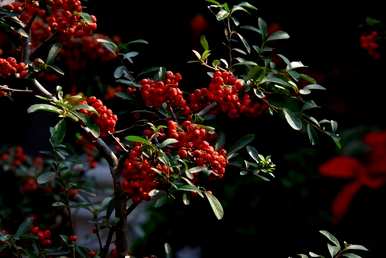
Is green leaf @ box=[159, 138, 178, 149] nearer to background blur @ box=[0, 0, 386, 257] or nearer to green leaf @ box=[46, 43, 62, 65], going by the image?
green leaf @ box=[46, 43, 62, 65]

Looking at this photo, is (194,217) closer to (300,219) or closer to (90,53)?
(300,219)

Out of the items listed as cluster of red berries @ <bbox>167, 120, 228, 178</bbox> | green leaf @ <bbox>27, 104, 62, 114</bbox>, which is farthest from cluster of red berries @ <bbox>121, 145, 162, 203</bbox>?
Answer: green leaf @ <bbox>27, 104, 62, 114</bbox>

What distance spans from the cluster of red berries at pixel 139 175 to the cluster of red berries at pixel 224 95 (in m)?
0.25

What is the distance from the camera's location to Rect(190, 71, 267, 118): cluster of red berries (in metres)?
1.80

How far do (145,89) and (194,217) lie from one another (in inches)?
56.1

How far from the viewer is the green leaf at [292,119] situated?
6.20 ft

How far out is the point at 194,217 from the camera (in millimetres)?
3137

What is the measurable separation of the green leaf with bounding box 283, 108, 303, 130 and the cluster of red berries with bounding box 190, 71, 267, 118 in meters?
0.12

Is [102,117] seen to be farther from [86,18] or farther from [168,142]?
[86,18]

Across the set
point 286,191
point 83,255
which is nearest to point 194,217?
point 286,191

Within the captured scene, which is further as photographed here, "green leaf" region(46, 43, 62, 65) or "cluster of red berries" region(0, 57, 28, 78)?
"green leaf" region(46, 43, 62, 65)

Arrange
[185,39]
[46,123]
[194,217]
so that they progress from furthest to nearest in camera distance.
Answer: [46,123]
[185,39]
[194,217]

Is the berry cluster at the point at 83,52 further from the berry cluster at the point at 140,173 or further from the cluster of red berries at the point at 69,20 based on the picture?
the berry cluster at the point at 140,173

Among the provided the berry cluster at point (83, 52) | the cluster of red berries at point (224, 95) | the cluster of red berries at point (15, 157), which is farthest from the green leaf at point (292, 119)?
the cluster of red berries at point (15, 157)
